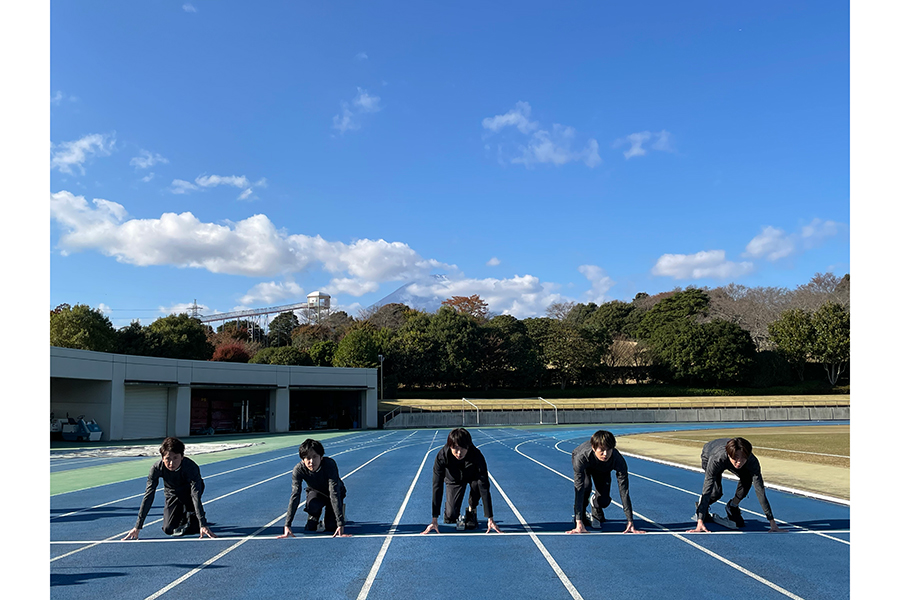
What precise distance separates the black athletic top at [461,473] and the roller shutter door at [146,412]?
107 feet

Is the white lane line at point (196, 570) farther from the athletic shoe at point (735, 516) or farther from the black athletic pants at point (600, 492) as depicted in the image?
the athletic shoe at point (735, 516)

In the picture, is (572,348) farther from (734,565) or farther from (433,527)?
(734,565)

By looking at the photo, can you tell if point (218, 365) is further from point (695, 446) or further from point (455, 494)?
point (455, 494)

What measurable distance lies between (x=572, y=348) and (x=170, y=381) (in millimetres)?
40462

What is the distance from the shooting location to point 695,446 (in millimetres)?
23391

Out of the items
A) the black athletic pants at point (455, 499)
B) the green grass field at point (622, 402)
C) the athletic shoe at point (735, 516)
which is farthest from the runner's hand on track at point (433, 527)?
→ the green grass field at point (622, 402)

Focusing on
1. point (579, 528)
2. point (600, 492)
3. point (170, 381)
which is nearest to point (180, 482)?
point (579, 528)

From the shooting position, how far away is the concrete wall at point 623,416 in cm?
5053

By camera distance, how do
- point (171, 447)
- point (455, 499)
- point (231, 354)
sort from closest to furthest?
point (171, 447) → point (455, 499) → point (231, 354)

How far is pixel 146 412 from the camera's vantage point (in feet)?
121

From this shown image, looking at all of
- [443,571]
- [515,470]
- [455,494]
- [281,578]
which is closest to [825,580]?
[443,571]

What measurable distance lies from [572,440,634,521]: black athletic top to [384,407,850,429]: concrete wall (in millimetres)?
42164

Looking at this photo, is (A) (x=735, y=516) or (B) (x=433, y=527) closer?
(B) (x=433, y=527)

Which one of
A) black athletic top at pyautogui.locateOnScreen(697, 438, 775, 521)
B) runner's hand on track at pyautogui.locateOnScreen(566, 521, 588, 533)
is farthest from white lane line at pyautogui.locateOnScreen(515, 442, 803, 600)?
runner's hand on track at pyautogui.locateOnScreen(566, 521, 588, 533)
